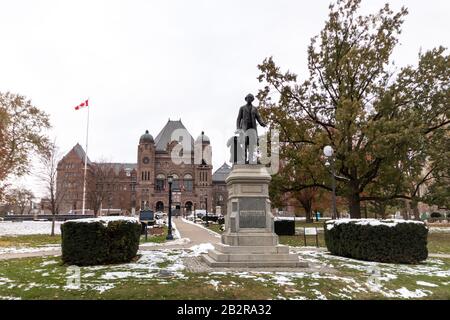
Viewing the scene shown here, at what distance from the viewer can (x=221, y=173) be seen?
123438 millimetres

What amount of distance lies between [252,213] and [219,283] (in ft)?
13.6

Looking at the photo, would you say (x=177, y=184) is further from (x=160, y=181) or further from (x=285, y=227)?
(x=285, y=227)

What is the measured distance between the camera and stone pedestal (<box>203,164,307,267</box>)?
1202 centimetres

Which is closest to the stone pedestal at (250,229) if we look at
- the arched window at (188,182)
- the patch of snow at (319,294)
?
the patch of snow at (319,294)

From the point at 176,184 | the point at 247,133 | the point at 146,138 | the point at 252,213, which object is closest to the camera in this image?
the point at 252,213

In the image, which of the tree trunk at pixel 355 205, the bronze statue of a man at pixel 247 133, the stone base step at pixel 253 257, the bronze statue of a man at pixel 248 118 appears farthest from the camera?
the tree trunk at pixel 355 205

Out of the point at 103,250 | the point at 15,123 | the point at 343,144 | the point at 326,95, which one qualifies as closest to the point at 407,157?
the point at 343,144

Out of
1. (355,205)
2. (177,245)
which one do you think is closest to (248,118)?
(177,245)

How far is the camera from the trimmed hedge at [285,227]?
91.1 feet

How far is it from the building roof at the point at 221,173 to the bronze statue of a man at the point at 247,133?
10321 centimetres

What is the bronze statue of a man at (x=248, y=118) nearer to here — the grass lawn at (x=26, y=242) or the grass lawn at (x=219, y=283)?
the grass lawn at (x=219, y=283)

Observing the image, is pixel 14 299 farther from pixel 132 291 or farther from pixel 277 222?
pixel 277 222

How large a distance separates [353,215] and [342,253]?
11.6 metres

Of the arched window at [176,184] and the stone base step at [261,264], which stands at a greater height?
the arched window at [176,184]
